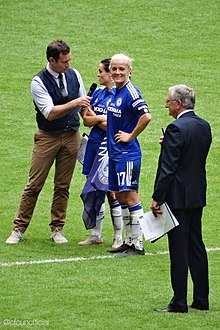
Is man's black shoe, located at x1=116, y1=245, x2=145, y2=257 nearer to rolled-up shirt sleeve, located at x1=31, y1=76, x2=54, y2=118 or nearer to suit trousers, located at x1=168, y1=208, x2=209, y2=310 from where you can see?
rolled-up shirt sleeve, located at x1=31, y1=76, x2=54, y2=118

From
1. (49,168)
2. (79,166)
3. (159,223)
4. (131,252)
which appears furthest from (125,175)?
(79,166)

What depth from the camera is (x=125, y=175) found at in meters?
11.7

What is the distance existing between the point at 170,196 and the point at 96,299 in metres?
1.27

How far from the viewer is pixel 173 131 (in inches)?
375

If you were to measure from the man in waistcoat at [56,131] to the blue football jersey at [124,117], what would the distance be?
1.22 ft

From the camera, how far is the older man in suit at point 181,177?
9531mm

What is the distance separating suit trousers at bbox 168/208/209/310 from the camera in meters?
9.65

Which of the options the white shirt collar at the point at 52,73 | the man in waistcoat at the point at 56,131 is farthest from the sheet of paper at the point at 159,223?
the white shirt collar at the point at 52,73

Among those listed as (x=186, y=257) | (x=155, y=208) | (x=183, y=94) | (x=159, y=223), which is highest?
(x=183, y=94)

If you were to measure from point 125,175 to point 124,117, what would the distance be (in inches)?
23.7

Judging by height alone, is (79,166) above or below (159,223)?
below

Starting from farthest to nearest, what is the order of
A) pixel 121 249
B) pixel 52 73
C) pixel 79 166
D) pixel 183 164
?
pixel 79 166 < pixel 52 73 < pixel 121 249 < pixel 183 164

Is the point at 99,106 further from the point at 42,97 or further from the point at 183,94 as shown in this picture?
the point at 183,94

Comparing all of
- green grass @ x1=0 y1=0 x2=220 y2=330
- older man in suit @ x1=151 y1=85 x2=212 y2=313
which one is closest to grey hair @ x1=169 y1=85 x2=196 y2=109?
older man in suit @ x1=151 y1=85 x2=212 y2=313
